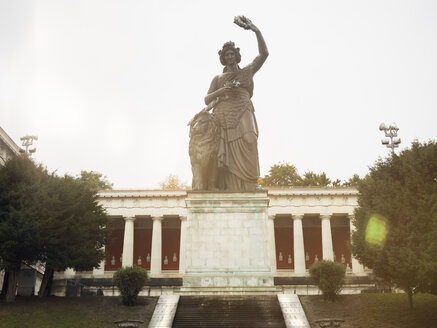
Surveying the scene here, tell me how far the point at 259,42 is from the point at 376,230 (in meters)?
11.3

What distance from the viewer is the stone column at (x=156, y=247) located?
51.0 meters

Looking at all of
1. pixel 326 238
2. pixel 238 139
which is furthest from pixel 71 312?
pixel 326 238

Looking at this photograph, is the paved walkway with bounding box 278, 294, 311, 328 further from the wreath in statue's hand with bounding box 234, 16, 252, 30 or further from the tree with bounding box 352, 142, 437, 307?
the wreath in statue's hand with bounding box 234, 16, 252, 30

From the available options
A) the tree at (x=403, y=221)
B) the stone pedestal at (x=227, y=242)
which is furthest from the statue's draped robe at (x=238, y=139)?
the tree at (x=403, y=221)

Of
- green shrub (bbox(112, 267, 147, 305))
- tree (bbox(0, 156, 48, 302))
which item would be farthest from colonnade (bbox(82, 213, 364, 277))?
green shrub (bbox(112, 267, 147, 305))

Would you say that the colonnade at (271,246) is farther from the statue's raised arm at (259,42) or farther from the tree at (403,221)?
the statue's raised arm at (259,42)

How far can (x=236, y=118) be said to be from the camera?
2031cm

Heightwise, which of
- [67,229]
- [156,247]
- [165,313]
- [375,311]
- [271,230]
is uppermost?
[271,230]

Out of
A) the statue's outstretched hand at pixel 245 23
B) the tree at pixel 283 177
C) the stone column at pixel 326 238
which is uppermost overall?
the tree at pixel 283 177

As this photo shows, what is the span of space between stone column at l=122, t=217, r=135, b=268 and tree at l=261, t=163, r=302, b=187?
2241 centimetres

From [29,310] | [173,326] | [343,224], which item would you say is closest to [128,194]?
[343,224]

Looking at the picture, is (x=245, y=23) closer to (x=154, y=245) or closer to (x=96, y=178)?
(x=154, y=245)

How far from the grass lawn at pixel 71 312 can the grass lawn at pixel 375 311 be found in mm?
7319

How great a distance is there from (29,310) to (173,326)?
10.1 meters
